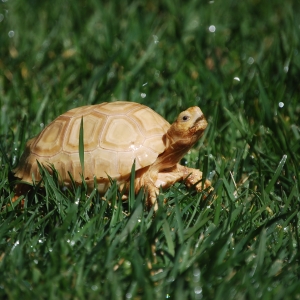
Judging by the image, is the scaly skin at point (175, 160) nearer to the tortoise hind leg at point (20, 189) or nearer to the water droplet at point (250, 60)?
the tortoise hind leg at point (20, 189)

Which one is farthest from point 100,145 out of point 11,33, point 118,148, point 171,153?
point 11,33

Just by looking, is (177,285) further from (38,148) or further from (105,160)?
(38,148)

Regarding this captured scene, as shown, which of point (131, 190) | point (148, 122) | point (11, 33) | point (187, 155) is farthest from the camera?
point (11, 33)

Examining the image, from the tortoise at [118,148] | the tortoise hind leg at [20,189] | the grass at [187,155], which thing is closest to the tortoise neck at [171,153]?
the tortoise at [118,148]

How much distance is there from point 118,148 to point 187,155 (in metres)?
0.78

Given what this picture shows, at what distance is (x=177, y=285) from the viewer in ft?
7.83

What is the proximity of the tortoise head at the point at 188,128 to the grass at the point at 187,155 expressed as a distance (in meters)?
0.27

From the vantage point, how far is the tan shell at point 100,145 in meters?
3.14

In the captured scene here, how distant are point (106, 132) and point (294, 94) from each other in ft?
6.09

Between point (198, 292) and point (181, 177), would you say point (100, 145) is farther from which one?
point (198, 292)

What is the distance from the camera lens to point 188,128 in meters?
3.19

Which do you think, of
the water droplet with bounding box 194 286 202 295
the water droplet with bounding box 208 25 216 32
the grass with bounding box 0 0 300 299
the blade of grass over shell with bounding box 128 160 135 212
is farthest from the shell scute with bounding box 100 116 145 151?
the water droplet with bounding box 208 25 216 32

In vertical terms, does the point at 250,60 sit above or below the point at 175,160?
below

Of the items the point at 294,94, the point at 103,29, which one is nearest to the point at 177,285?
the point at 294,94
